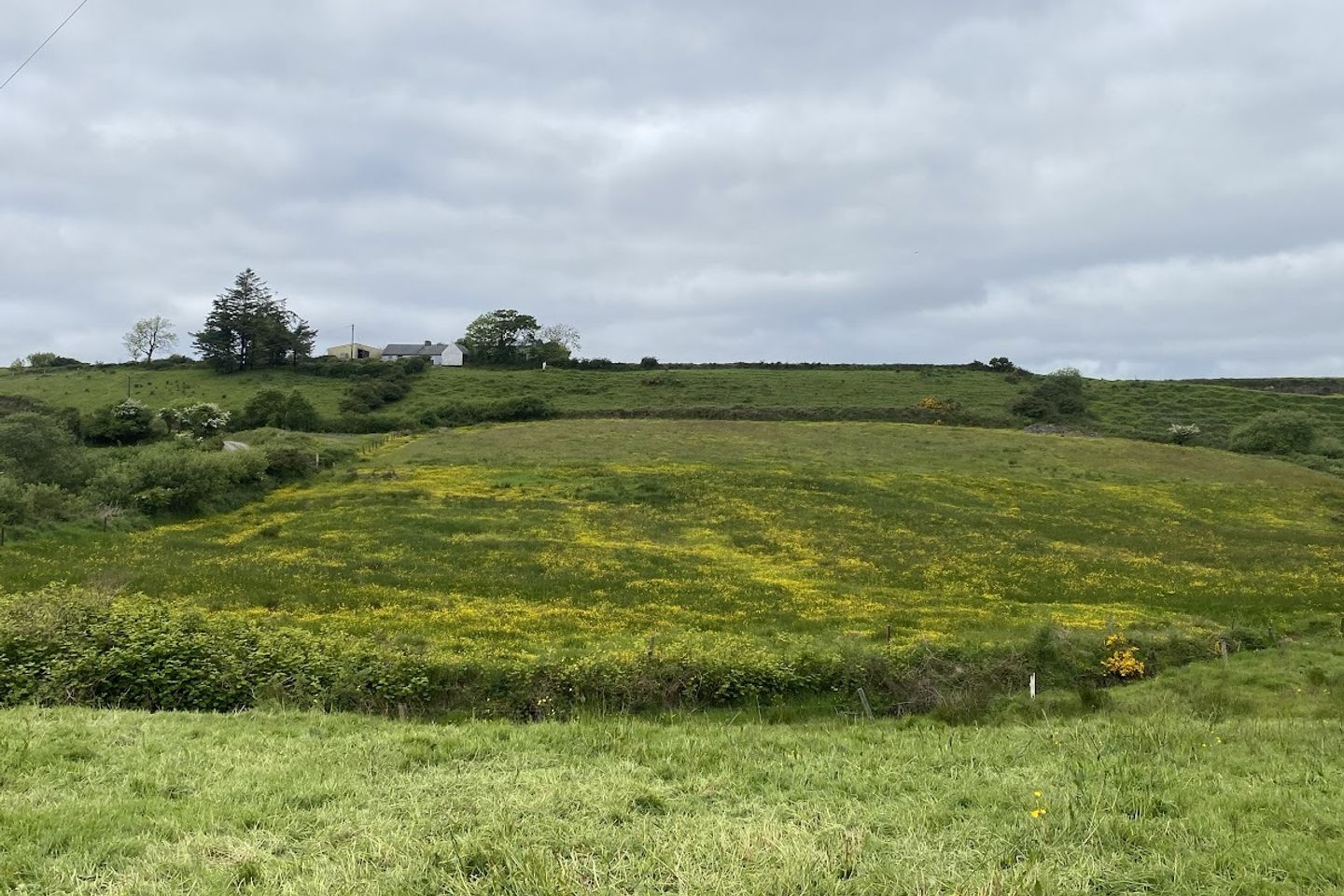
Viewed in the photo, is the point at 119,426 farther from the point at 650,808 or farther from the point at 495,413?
the point at 650,808

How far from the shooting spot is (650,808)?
7.03m

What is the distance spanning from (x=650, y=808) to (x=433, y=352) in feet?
507

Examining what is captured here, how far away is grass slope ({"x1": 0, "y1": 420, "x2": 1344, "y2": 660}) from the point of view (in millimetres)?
21297

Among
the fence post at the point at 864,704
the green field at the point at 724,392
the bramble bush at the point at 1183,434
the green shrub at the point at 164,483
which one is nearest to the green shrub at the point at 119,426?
the green field at the point at 724,392

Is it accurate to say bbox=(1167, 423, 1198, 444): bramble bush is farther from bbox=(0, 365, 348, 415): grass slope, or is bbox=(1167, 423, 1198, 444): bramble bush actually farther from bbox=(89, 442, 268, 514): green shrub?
bbox=(0, 365, 348, 415): grass slope

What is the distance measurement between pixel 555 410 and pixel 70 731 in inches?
2943

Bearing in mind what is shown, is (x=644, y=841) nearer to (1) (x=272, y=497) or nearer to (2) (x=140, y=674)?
(2) (x=140, y=674)

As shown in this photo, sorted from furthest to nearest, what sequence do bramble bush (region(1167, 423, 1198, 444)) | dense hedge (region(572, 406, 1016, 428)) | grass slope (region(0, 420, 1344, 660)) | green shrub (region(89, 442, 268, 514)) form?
dense hedge (region(572, 406, 1016, 428)) < bramble bush (region(1167, 423, 1198, 444)) < green shrub (region(89, 442, 268, 514)) < grass slope (region(0, 420, 1344, 660))

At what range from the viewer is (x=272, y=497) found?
1710 inches

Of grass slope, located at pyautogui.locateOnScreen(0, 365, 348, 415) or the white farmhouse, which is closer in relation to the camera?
grass slope, located at pyautogui.locateOnScreen(0, 365, 348, 415)

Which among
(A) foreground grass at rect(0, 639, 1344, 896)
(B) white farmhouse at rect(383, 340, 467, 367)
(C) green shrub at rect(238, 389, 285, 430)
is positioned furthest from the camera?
(B) white farmhouse at rect(383, 340, 467, 367)

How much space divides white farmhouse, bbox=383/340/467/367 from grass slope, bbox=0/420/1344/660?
8585cm

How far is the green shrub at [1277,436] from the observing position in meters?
63.4

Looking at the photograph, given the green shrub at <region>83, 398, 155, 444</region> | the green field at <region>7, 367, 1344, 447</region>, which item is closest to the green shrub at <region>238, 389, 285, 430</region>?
the green field at <region>7, 367, 1344, 447</region>
